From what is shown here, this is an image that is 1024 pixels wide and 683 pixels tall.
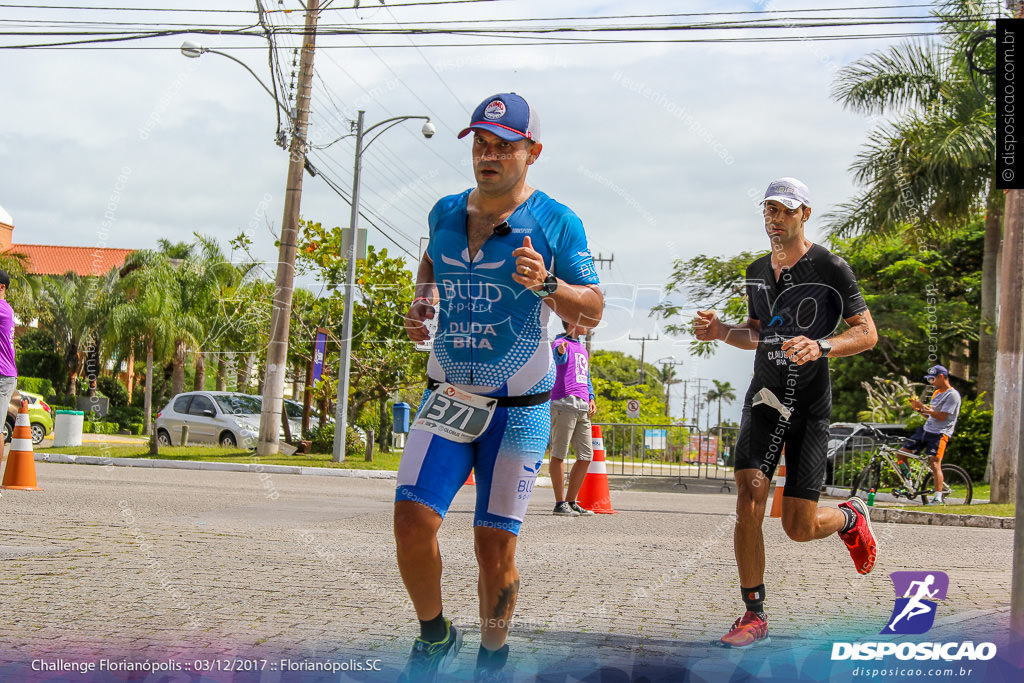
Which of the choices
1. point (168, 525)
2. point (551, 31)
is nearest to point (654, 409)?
point (551, 31)

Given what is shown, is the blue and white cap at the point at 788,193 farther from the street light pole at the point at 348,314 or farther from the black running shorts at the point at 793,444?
the street light pole at the point at 348,314

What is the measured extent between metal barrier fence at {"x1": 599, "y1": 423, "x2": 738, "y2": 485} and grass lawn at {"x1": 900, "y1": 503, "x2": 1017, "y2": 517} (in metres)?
8.61

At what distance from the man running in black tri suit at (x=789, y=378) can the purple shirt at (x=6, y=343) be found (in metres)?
6.84

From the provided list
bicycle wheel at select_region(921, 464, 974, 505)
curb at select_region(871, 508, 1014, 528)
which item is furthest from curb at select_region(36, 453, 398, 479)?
bicycle wheel at select_region(921, 464, 974, 505)

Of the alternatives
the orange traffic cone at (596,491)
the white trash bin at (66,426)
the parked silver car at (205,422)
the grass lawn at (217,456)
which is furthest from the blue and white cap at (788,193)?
the white trash bin at (66,426)

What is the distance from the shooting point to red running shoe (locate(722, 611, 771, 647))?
4.32m

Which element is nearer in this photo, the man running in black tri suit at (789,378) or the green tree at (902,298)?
the man running in black tri suit at (789,378)

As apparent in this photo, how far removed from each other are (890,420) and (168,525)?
19241 millimetres

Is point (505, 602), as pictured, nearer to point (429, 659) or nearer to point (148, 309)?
point (429, 659)

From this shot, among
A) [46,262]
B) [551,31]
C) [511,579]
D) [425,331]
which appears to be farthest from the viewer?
[46,262]

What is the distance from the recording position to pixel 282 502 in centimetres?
1130

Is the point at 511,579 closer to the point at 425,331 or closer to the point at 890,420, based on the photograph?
the point at 425,331

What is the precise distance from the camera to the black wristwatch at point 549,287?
3.25 metres

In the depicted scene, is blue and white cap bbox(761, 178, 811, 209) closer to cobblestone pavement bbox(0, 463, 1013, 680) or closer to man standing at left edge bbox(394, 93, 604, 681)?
man standing at left edge bbox(394, 93, 604, 681)
